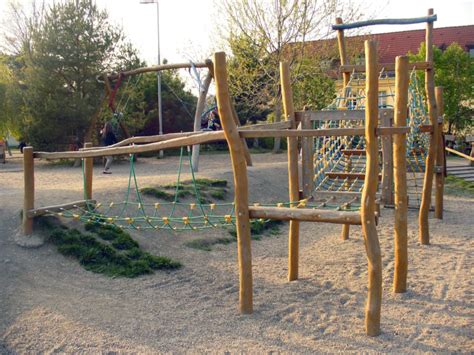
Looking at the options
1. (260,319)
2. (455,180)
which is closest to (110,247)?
(260,319)

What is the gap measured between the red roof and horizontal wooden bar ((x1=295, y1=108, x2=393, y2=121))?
2921 centimetres

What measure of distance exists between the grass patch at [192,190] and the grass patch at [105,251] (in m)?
1.97

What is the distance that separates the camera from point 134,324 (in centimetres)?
467

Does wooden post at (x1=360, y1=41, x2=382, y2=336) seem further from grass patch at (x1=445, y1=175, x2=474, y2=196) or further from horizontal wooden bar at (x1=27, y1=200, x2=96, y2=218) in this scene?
grass patch at (x1=445, y1=175, x2=474, y2=196)

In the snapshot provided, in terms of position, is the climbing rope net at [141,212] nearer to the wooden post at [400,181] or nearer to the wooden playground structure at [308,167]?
the wooden playground structure at [308,167]

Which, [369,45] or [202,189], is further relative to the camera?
[202,189]

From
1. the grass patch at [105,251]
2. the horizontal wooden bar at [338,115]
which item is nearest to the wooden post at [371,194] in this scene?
the horizontal wooden bar at [338,115]

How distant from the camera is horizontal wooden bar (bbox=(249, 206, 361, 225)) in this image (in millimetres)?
4453

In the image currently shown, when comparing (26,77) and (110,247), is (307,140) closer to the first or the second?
(110,247)

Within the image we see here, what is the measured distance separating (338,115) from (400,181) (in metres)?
1.01

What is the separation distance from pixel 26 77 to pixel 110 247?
13371mm

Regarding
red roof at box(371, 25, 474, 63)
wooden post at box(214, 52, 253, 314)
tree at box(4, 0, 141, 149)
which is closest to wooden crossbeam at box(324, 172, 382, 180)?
wooden post at box(214, 52, 253, 314)

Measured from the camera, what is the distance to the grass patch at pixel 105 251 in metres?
6.13

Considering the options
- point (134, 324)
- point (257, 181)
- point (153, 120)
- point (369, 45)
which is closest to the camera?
point (369, 45)
